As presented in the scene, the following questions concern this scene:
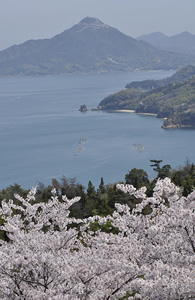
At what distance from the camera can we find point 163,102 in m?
162

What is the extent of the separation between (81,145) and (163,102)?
74.9 m

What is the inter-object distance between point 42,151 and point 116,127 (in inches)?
1293

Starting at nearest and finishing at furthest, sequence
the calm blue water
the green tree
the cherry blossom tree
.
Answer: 1. the cherry blossom tree
2. the green tree
3. the calm blue water

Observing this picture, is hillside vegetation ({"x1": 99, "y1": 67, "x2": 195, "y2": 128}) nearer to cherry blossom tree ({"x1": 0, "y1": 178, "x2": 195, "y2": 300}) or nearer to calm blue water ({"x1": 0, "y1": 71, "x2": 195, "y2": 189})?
calm blue water ({"x1": 0, "y1": 71, "x2": 195, "y2": 189})

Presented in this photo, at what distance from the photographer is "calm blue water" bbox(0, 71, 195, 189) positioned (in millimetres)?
75312

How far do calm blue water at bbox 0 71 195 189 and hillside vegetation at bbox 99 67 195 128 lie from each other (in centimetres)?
844

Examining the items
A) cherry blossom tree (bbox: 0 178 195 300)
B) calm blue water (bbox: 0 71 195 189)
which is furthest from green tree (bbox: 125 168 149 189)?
cherry blossom tree (bbox: 0 178 195 300)

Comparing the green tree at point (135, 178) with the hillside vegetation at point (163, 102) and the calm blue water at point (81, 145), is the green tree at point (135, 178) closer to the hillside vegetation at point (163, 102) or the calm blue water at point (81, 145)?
the calm blue water at point (81, 145)

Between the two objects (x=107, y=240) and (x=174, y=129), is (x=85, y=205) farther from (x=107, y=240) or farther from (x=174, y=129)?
(x=174, y=129)

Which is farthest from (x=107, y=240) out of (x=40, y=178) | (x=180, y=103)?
(x=180, y=103)

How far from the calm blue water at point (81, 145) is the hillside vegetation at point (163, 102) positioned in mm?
8436

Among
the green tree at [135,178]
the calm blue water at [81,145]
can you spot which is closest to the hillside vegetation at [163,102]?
the calm blue water at [81,145]

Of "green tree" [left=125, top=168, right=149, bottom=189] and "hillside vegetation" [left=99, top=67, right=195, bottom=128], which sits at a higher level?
"hillside vegetation" [left=99, top=67, right=195, bottom=128]

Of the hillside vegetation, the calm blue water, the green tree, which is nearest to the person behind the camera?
the green tree
